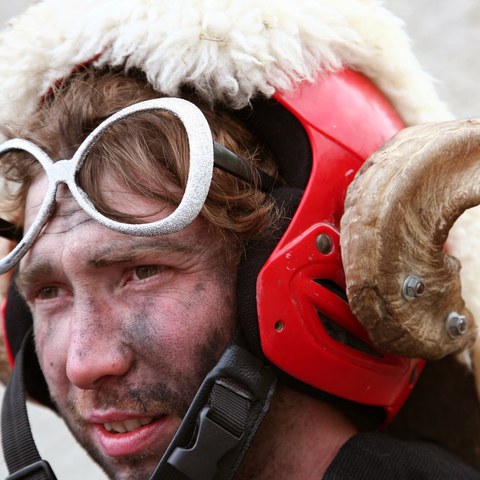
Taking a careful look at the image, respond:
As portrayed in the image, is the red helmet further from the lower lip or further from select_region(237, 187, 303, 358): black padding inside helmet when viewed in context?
the lower lip

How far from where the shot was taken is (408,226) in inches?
61.8

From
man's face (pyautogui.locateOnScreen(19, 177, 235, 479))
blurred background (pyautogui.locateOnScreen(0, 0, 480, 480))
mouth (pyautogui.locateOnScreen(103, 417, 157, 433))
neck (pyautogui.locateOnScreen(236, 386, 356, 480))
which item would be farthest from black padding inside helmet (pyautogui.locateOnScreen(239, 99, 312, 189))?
blurred background (pyautogui.locateOnScreen(0, 0, 480, 480))

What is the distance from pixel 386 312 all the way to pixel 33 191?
80cm

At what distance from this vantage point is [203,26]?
1682 millimetres

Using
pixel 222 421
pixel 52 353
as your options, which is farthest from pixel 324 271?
pixel 52 353

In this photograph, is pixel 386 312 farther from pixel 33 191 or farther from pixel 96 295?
pixel 33 191

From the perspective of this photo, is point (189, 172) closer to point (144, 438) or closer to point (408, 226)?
point (408, 226)

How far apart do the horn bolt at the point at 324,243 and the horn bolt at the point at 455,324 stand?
29cm

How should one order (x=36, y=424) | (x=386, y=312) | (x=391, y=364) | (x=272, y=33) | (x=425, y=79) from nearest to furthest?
(x=386, y=312), (x=272, y=33), (x=391, y=364), (x=425, y=79), (x=36, y=424)

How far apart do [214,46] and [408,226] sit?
0.53 m

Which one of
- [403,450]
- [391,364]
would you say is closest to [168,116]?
[391,364]

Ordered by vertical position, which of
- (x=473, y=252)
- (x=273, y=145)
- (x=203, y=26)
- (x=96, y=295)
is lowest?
(x=96, y=295)

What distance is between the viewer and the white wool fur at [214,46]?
1.68m

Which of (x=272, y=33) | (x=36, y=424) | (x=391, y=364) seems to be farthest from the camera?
(x=36, y=424)
